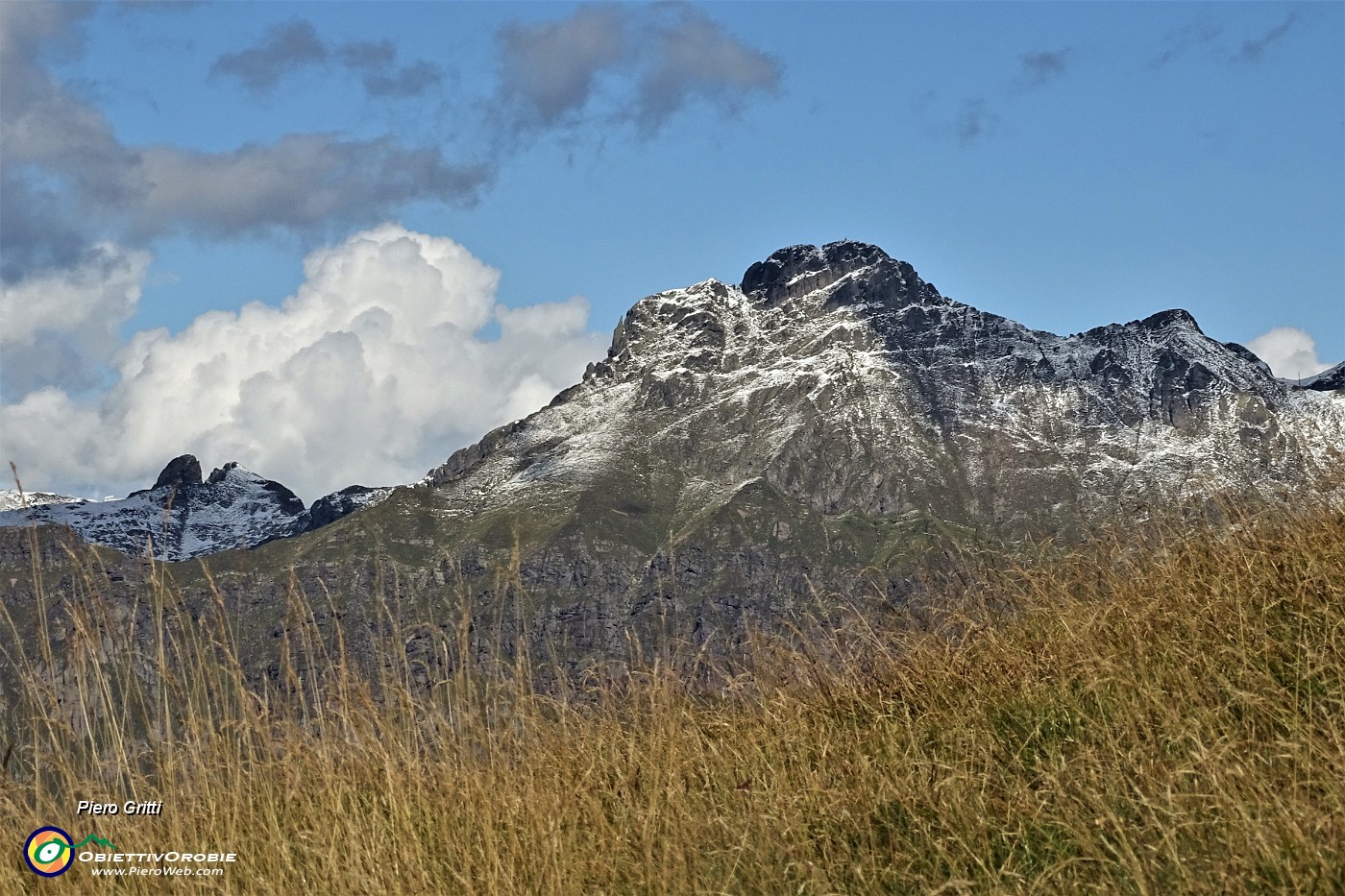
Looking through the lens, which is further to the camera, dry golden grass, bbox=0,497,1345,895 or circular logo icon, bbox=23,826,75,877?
circular logo icon, bbox=23,826,75,877

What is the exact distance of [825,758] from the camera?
745 cm

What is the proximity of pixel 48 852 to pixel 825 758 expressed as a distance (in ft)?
Answer: 16.1

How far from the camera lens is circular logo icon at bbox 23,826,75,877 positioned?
793 cm

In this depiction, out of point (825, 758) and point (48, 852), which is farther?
point (48, 852)

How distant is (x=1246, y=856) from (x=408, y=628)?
218 inches

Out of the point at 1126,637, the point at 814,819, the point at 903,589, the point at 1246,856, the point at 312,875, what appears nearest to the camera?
the point at 1246,856

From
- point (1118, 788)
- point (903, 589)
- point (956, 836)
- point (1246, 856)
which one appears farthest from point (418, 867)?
point (903, 589)

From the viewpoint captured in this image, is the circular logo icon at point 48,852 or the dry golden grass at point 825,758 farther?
the circular logo icon at point 48,852

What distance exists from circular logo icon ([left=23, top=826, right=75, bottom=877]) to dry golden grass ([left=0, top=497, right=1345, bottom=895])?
12 cm

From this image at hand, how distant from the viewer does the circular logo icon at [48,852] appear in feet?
26.0

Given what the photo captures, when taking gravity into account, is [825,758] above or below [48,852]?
below

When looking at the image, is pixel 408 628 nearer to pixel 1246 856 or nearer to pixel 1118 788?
pixel 1118 788

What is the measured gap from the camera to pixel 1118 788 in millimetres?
6148

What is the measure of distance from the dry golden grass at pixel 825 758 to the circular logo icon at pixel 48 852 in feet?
0.38
